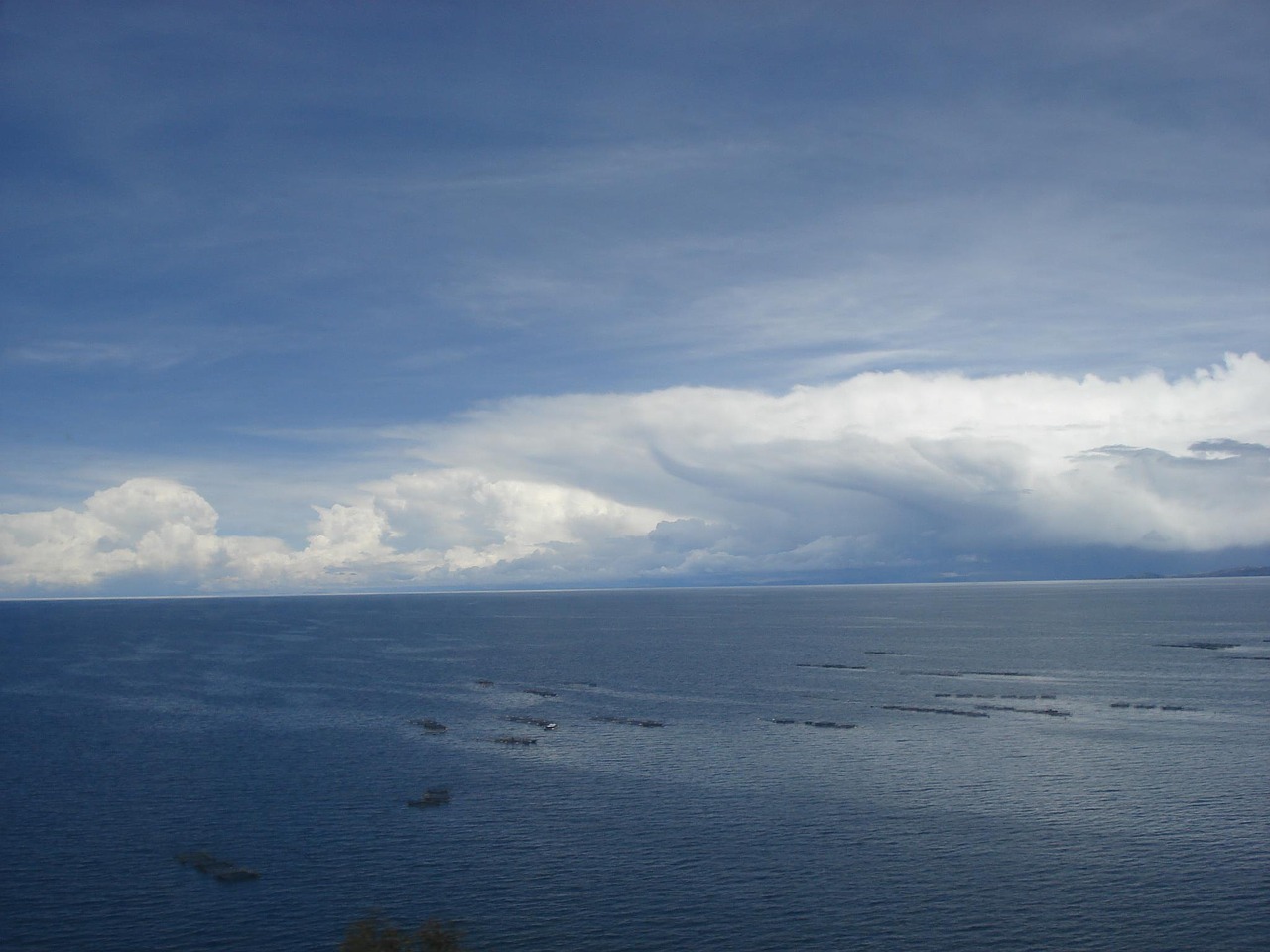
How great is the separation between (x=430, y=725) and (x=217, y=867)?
184 feet

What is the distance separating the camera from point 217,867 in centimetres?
7069

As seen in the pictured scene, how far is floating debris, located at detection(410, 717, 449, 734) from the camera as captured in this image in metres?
124

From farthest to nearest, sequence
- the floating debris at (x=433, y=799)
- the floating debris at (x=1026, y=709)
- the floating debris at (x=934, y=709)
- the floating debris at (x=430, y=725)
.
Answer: the floating debris at (x=934, y=709) < the floating debris at (x=1026, y=709) < the floating debris at (x=430, y=725) < the floating debris at (x=433, y=799)

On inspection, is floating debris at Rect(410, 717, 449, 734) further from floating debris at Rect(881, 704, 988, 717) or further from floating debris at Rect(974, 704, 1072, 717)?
floating debris at Rect(974, 704, 1072, 717)

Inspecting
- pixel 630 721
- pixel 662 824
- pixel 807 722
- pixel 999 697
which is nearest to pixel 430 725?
pixel 630 721

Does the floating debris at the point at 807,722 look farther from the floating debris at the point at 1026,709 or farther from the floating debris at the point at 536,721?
the floating debris at the point at 536,721

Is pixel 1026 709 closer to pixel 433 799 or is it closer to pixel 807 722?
pixel 807 722

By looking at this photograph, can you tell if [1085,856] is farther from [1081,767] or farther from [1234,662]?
[1234,662]

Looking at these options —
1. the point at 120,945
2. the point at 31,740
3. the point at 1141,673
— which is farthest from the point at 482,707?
the point at 1141,673

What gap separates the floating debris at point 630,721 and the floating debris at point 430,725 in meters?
21.9

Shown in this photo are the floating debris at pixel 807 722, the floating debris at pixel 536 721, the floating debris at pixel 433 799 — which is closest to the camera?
the floating debris at pixel 433 799

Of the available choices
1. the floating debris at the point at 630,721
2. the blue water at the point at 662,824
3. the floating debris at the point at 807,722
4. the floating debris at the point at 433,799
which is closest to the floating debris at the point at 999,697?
the blue water at the point at 662,824

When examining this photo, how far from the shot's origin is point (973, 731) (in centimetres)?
11856

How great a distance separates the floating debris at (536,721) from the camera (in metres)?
125
